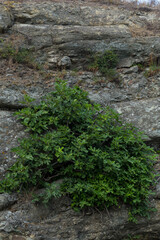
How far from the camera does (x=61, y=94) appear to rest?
17.0ft

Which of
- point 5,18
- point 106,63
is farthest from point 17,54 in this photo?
point 106,63

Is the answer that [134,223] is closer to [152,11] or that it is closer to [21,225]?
[21,225]

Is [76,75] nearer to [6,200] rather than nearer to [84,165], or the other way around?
[84,165]

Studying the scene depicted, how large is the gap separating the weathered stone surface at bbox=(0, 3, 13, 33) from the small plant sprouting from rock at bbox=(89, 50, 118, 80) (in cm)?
347

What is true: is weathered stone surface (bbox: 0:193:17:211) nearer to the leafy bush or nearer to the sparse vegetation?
the leafy bush

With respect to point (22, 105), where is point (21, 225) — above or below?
below

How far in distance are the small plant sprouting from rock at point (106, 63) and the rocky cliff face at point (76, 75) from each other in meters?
0.20

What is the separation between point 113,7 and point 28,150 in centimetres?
843

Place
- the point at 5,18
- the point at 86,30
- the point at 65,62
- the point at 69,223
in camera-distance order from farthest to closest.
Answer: the point at 86,30
the point at 5,18
the point at 65,62
the point at 69,223

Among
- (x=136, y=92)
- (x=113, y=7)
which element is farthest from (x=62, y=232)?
(x=113, y=7)

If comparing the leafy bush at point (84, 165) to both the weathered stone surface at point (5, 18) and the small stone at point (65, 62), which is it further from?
the weathered stone surface at point (5, 18)

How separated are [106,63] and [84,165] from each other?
434cm

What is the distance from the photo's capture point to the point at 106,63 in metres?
7.48

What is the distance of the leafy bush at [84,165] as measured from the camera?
4129mm
